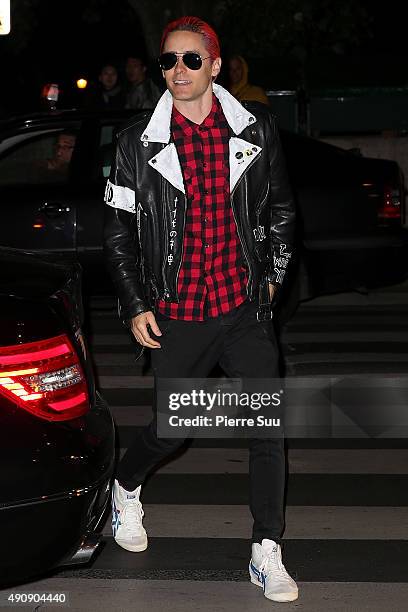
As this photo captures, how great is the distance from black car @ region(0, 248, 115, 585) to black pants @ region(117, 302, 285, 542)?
0.71 metres

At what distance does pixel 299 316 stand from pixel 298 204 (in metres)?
1.31

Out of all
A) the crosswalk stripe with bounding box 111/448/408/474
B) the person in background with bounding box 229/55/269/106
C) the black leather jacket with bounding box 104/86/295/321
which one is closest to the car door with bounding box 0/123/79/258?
the person in background with bounding box 229/55/269/106

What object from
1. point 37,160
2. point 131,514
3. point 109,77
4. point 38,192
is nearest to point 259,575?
point 131,514

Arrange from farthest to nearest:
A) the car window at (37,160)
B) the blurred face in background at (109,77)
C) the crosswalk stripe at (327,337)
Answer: the blurred face in background at (109,77) → the car window at (37,160) → the crosswalk stripe at (327,337)

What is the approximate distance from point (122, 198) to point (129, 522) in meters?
1.21

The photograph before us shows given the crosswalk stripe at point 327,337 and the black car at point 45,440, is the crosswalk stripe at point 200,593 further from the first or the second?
the crosswalk stripe at point 327,337

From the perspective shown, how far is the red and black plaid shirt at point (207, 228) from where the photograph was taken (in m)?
4.68

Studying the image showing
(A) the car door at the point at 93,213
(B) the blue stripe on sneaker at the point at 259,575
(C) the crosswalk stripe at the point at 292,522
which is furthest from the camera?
(A) the car door at the point at 93,213

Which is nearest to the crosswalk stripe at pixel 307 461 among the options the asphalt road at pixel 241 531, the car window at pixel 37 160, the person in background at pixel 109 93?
the asphalt road at pixel 241 531

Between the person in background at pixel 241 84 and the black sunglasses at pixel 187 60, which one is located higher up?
the person in background at pixel 241 84

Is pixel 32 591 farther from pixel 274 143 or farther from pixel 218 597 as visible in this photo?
pixel 274 143

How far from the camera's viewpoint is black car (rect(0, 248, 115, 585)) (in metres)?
3.77

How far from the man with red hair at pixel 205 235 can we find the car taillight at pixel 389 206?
5.43 m

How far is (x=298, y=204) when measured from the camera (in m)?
9.98
